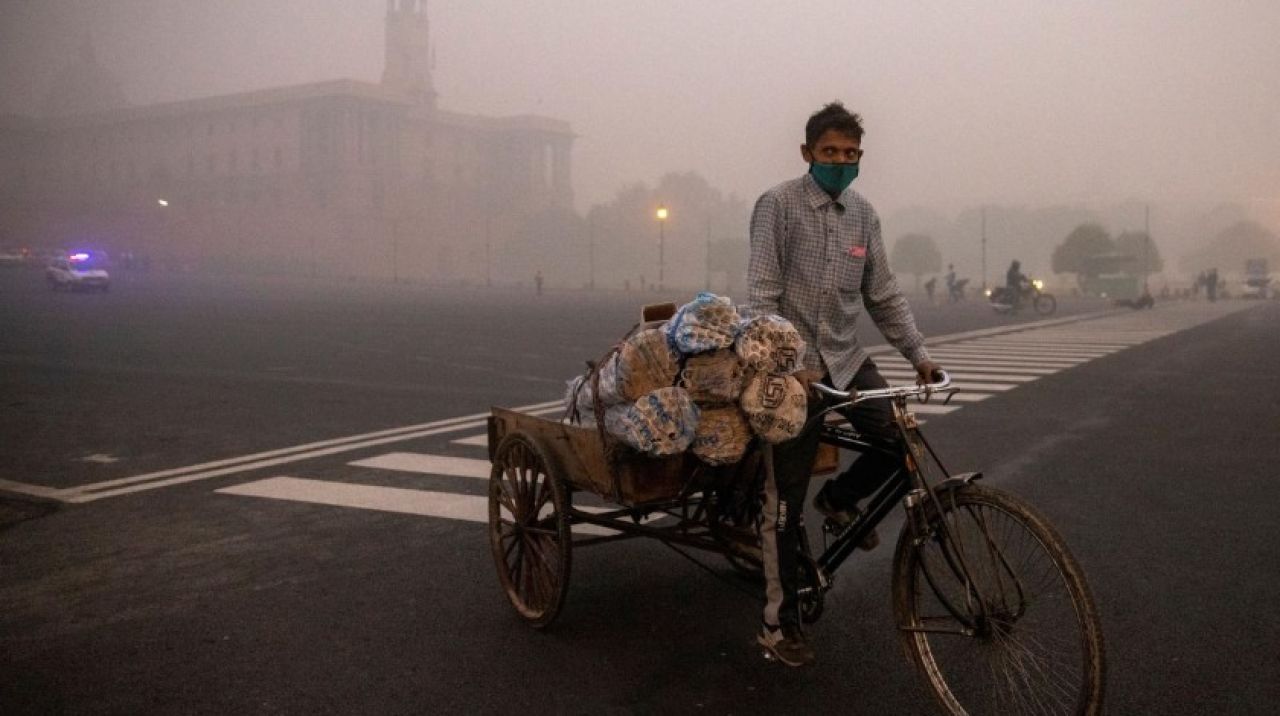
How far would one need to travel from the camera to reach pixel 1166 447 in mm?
8641

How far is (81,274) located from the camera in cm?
4391

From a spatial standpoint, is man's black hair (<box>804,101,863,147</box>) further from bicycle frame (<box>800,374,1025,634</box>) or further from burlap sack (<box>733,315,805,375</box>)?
bicycle frame (<box>800,374,1025,634</box>)

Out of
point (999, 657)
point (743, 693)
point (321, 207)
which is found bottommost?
point (743, 693)

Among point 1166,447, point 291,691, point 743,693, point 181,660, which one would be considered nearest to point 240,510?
point 181,660

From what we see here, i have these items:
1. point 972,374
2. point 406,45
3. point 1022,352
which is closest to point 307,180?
point 406,45

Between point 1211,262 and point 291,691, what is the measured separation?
161 metres

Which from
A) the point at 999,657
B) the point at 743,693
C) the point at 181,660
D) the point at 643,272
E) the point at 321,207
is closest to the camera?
the point at 999,657

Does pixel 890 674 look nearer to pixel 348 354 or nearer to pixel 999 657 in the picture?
pixel 999 657

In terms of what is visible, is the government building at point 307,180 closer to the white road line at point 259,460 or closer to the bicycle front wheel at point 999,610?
the white road line at point 259,460

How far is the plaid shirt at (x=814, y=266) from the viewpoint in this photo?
3.94 meters

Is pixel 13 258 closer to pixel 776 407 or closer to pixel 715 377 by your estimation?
pixel 715 377

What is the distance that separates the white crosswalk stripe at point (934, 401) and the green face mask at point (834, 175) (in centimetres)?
235

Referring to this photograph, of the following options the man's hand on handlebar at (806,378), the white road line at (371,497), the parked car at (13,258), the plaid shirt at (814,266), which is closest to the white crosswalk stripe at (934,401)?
the white road line at (371,497)

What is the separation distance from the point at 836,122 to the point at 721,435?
1.25 m
